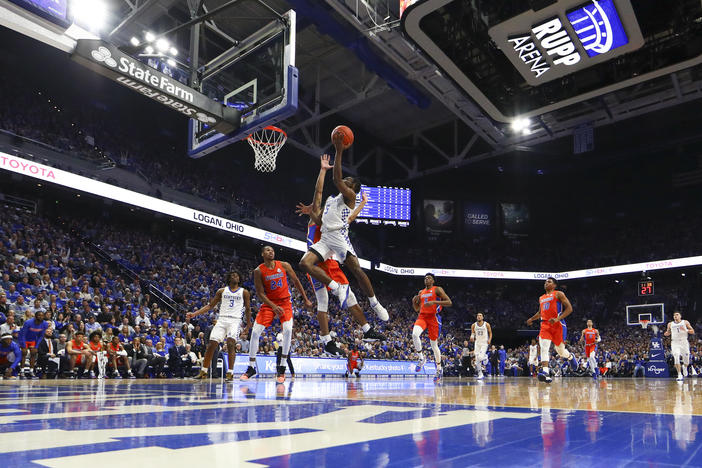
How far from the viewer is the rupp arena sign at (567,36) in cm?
1074

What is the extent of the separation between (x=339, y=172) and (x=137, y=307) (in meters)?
11.9

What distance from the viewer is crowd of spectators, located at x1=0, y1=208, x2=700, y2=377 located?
11789 millimetres

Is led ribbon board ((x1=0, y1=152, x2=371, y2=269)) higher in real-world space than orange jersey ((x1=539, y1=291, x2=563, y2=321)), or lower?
higher

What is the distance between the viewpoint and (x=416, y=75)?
17578 mm

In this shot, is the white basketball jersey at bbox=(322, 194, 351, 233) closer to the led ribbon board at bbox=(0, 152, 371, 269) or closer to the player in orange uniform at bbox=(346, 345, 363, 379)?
the player in orange uniform at bbox=(346, 345, 363, 379)

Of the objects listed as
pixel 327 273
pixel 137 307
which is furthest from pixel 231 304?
pixel 137 307

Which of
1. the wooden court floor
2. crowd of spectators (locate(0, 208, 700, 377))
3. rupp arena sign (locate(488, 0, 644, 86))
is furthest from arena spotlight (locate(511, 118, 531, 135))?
the wooden court floor

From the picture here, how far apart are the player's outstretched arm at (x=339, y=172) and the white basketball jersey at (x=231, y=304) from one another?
3069 mm

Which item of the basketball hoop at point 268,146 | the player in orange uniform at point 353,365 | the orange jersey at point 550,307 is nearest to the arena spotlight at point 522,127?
the basketball hoop at point 268,146

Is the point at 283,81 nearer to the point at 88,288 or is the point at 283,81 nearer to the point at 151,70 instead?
the point at 151,70

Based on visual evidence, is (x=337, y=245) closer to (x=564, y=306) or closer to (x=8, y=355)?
(x=564, y=306)

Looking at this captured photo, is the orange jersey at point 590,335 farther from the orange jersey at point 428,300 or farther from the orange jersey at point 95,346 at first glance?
the orange jersey at point 95,346

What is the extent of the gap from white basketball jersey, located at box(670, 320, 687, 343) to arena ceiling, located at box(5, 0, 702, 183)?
614 cm

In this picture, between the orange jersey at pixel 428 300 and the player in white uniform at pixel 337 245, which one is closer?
the player in white uniform at pixel 337 245
